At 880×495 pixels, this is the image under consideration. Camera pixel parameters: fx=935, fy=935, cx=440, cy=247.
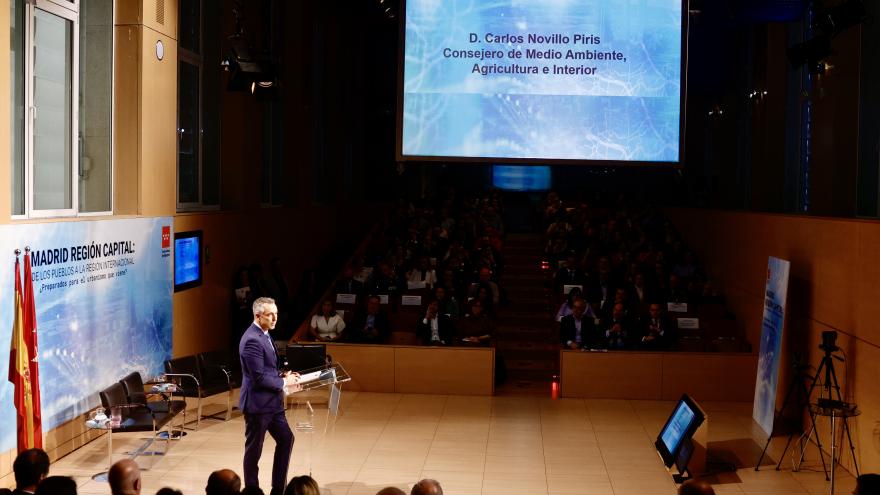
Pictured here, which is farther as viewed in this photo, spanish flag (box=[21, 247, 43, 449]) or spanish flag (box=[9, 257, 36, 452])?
spanish flag (box=[21, 247, 43, 449])

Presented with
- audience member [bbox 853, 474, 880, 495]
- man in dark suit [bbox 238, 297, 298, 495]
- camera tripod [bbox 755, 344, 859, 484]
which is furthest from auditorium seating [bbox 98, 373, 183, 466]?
audience member [bbox 853, 474, 880, 495]

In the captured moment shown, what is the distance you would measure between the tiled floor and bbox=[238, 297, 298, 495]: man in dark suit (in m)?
1.08

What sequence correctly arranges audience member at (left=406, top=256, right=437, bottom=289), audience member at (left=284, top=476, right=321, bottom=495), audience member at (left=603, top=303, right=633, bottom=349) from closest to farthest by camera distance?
audience member at (left=284, top=476, right=321, bottom=495)
audience member at (left=603, top=303, right=633, bottom=349)
audience member at (left=406, top=256, right=437, bottom=289)

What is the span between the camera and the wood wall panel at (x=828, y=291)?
7852 millimetres

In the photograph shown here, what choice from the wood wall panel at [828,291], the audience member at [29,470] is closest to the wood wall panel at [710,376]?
the wood wall panel at [828,291]

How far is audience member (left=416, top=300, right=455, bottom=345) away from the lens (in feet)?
38.3

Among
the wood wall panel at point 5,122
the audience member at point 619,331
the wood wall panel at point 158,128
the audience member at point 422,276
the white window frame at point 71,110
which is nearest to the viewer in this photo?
the wood wall panel at point 5,122

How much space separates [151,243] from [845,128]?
796 cm

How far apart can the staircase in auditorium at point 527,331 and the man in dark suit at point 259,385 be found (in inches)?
210

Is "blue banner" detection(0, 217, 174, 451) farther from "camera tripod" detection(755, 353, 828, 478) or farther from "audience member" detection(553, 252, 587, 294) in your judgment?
"camera tripod" detection(755, 353, 828, 478)

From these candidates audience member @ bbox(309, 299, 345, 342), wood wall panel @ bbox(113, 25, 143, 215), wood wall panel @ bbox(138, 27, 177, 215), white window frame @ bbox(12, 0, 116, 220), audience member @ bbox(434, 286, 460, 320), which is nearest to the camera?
white window frame @ bbox(12, 0, 116, 220)

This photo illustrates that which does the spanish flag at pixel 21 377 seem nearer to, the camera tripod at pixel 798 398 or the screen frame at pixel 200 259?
the screen frame at pixel 200 259

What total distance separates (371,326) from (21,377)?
5540mm

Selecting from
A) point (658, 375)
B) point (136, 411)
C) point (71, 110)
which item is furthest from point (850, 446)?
point (71, 110)
